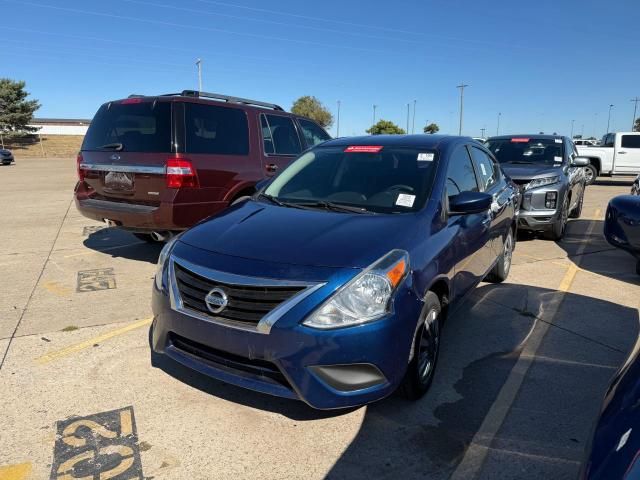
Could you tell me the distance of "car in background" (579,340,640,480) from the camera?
1.27 m

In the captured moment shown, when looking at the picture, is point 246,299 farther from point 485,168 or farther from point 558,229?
point 558,229

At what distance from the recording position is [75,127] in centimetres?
8312

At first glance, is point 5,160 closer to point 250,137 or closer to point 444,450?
point 250,137

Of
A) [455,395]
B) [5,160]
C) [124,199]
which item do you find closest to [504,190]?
[455,395]

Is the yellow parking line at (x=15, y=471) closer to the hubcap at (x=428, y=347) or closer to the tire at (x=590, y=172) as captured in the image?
the hubcap at (x=428, y=347)

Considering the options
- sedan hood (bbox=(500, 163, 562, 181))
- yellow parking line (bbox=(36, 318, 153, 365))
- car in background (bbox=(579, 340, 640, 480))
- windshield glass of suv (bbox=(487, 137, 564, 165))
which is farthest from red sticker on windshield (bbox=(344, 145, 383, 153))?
windshield glass of suv (bbox=(487, 137, 564, 165))

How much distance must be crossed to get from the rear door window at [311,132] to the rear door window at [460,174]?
10.7ft

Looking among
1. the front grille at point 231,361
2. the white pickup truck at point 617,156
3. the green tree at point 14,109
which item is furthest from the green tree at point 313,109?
the front grille at point 231,361

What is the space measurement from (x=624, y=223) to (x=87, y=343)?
4.01m

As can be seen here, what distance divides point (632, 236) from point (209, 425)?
2.95m

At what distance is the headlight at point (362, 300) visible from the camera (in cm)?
245

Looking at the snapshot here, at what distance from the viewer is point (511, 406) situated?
9.95 ft

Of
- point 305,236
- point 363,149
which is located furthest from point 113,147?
point 305,236

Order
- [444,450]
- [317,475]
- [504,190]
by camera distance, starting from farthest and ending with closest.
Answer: [504,190]
[444,450]
[317,475]
